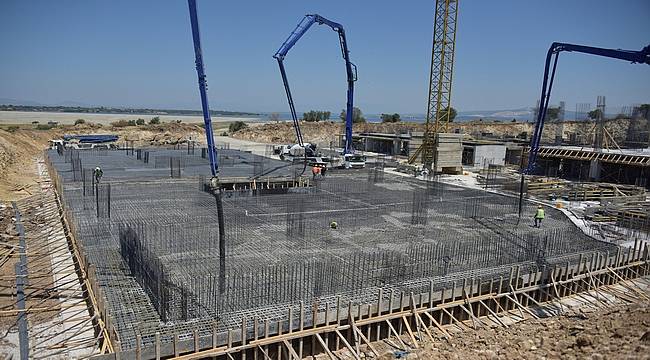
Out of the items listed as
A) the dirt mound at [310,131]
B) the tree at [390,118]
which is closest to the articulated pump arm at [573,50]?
the dirt mound at [310,131]

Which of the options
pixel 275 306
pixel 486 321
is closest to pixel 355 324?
pixel 275 306

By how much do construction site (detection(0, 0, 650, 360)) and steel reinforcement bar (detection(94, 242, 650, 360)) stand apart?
0.04 metres

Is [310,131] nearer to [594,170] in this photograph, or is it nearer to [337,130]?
[337,130]

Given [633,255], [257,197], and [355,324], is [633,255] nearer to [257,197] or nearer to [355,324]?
[355,324]

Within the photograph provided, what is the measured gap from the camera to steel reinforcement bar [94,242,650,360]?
7.93 m

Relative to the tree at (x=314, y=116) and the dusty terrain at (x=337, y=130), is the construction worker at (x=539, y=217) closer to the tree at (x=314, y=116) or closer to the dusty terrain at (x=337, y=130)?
the dusty terrain at (x=337, y=130)

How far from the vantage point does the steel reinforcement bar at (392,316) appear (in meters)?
7.93

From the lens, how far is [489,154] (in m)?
36.3

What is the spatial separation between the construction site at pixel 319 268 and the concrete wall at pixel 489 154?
10.4 meters

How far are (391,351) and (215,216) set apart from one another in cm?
968

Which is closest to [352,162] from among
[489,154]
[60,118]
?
[489,154]

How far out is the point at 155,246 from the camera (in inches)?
511

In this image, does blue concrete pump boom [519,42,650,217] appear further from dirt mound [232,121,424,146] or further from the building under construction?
dirt mound [232,121,424,146]

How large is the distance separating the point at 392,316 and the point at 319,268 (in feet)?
7.71
